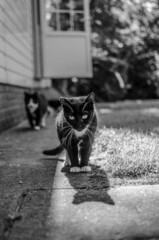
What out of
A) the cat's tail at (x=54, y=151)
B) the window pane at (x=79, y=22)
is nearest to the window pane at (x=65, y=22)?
the window pane at (x=79, y=22)

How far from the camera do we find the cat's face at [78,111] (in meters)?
2.30

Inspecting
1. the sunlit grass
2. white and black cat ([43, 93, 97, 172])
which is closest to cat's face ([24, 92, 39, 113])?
the sunlit grass

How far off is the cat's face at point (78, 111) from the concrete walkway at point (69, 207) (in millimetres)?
344

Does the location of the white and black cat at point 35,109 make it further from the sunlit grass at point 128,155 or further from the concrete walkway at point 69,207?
the concrete walkway at point 69,207

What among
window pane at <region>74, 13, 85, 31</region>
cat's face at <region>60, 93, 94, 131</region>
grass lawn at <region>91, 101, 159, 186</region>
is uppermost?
window pane at <region>74, 13, 85, 31</region>

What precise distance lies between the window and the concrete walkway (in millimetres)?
6001

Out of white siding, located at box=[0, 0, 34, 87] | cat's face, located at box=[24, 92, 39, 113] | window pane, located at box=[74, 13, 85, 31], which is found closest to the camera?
white siding, located at box=[0, 0, 34, 87]

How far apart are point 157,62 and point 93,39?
125 inches

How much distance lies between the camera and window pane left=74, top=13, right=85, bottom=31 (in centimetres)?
809

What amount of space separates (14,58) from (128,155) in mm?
3452

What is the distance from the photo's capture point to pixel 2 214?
5.24 ft

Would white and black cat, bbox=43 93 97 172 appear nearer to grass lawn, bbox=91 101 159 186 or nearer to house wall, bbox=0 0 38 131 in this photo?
grass lawn, bbox=91 101 159 186

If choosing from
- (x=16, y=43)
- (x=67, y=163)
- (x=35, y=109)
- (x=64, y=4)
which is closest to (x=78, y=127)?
(x=67, y=163)

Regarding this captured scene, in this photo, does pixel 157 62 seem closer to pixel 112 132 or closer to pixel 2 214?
pixel 112 132
